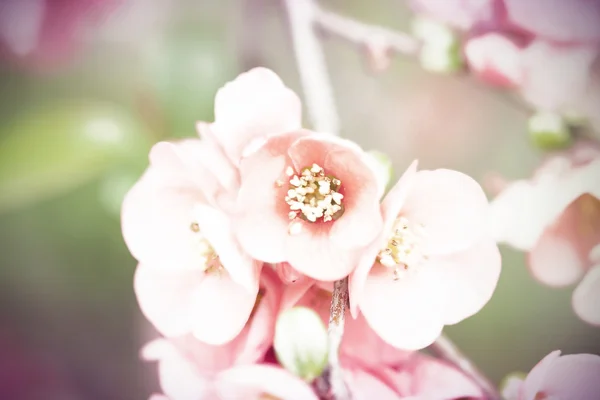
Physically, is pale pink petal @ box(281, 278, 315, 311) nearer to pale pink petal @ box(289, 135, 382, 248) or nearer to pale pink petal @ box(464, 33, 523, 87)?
pale pink petal @ box(289, 135, 382, 248)

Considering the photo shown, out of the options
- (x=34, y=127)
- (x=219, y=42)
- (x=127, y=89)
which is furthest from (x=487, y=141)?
(x=34, y=127)

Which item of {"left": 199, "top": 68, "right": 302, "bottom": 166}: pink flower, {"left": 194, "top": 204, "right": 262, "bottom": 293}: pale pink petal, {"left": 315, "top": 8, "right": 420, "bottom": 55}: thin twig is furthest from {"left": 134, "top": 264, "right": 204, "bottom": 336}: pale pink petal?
{"left": 315, "top": 8, "right": 420, "bottom": 55}: thin twig

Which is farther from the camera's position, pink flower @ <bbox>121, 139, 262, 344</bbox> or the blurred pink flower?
the blurred pink flower

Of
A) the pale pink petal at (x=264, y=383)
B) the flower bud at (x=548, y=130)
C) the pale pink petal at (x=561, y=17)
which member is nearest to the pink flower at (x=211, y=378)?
the pale pink petal at (x=264, y=383)

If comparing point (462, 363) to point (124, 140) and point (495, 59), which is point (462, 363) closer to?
point (495, 59)

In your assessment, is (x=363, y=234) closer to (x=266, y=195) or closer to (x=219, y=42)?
(x=266, y=195)

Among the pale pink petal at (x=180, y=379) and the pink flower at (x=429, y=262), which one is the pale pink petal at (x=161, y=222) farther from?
the pink flower at (x=429, y=262)
